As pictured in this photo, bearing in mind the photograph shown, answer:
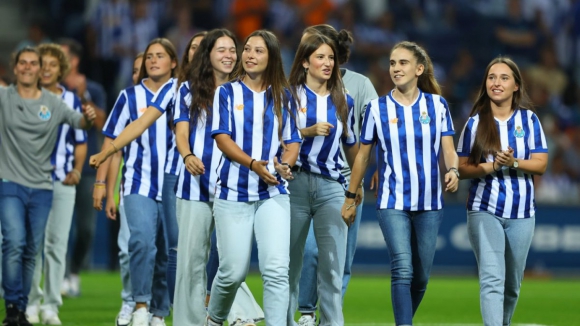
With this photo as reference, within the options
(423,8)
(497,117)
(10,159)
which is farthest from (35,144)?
(423,8)

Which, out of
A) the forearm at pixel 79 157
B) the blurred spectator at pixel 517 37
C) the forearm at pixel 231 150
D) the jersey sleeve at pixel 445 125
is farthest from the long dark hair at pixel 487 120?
the blurred spectator at pixel 517 37

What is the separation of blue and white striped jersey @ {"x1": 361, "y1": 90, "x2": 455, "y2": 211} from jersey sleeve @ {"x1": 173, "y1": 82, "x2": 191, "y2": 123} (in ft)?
→ 4.14

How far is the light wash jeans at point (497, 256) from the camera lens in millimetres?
6867

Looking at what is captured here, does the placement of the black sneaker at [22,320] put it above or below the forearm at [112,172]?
below

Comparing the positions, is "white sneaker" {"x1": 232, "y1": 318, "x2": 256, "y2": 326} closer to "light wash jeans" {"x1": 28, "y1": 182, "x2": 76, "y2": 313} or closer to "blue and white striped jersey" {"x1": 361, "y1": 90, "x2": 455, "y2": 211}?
"blue and white striped jersey" {"x1": 361, "y1": 90, "x2": 455, "y2": 211}

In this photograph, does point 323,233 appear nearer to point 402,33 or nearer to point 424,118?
point 424,118

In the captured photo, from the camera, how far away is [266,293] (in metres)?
6.33

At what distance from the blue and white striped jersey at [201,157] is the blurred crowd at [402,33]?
37.8 ft

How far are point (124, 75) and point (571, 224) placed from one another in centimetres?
821

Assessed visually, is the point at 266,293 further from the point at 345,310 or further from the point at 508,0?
the point at 508,0

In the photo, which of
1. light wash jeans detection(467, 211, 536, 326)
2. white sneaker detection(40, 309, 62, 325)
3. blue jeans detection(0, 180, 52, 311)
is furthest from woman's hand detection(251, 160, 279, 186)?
white sneaker detection(40, 309, 62, 325)

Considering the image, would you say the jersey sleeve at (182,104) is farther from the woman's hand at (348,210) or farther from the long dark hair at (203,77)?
the woman's hand at (348,210)

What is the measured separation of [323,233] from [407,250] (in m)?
0.61

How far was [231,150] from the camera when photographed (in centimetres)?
636
